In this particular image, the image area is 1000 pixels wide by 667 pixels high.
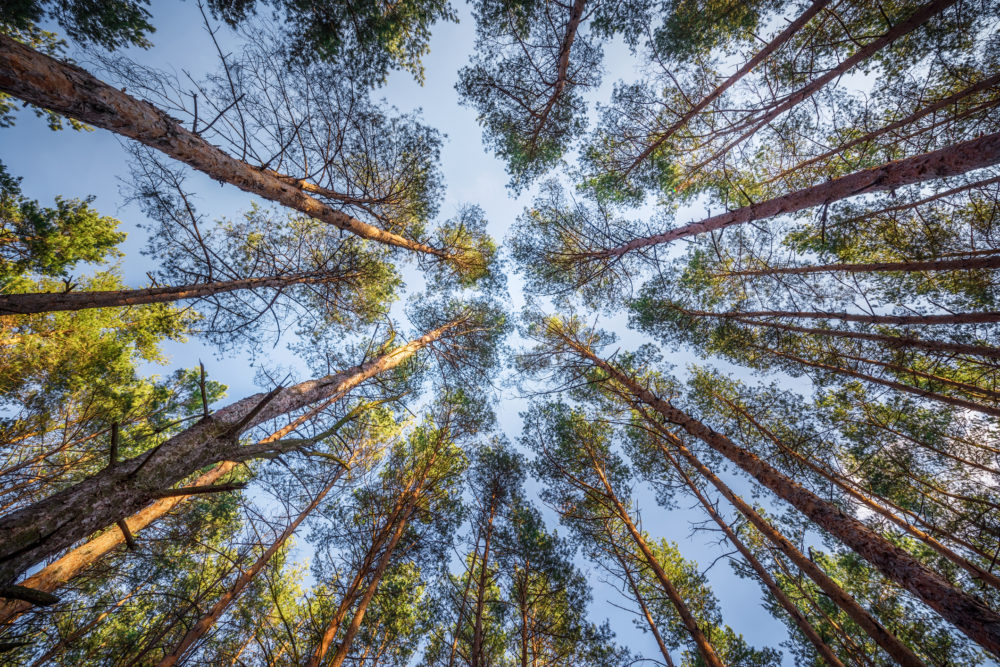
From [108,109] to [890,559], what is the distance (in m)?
8.68

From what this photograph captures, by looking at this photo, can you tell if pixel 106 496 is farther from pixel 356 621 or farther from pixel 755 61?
pixel 755 61

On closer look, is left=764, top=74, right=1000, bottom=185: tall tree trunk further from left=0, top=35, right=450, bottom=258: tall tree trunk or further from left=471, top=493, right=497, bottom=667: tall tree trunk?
left=471, top=493, right=497, bottom=667: tall tree trunk

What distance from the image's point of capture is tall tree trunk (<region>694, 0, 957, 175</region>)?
14.1 ft

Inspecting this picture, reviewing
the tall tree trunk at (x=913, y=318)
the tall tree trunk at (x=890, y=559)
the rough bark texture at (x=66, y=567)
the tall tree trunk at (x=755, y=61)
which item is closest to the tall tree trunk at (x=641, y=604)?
the tall tree trunk at (x=890, y=559)

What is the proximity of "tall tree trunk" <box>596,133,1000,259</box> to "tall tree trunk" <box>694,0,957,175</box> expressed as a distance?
2206 millimetres

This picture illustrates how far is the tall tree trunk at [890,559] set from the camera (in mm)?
2682

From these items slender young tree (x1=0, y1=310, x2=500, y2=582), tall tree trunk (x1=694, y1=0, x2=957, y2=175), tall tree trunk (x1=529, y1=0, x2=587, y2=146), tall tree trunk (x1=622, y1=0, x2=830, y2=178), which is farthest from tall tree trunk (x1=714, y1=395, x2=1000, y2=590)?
tall tree trunk (x1=529, y1=0, x2=587, y2=146)

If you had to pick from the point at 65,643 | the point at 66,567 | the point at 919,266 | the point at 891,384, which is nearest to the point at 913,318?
the point at 919,266

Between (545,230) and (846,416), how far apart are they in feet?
28.4

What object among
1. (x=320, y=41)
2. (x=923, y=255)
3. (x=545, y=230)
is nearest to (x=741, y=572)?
(x=923, y=255)

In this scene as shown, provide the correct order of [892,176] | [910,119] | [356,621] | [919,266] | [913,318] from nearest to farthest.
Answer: [892,176], [356,621], [910,119], [919,266], [913,318]

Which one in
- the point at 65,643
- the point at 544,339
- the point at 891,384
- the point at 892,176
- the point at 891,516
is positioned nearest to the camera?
the point at 892,176

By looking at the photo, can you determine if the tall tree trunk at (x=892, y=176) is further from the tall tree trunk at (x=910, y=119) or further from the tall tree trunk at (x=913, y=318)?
the tall tree trunk at (x=913, y=318)

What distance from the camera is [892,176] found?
3.56m
